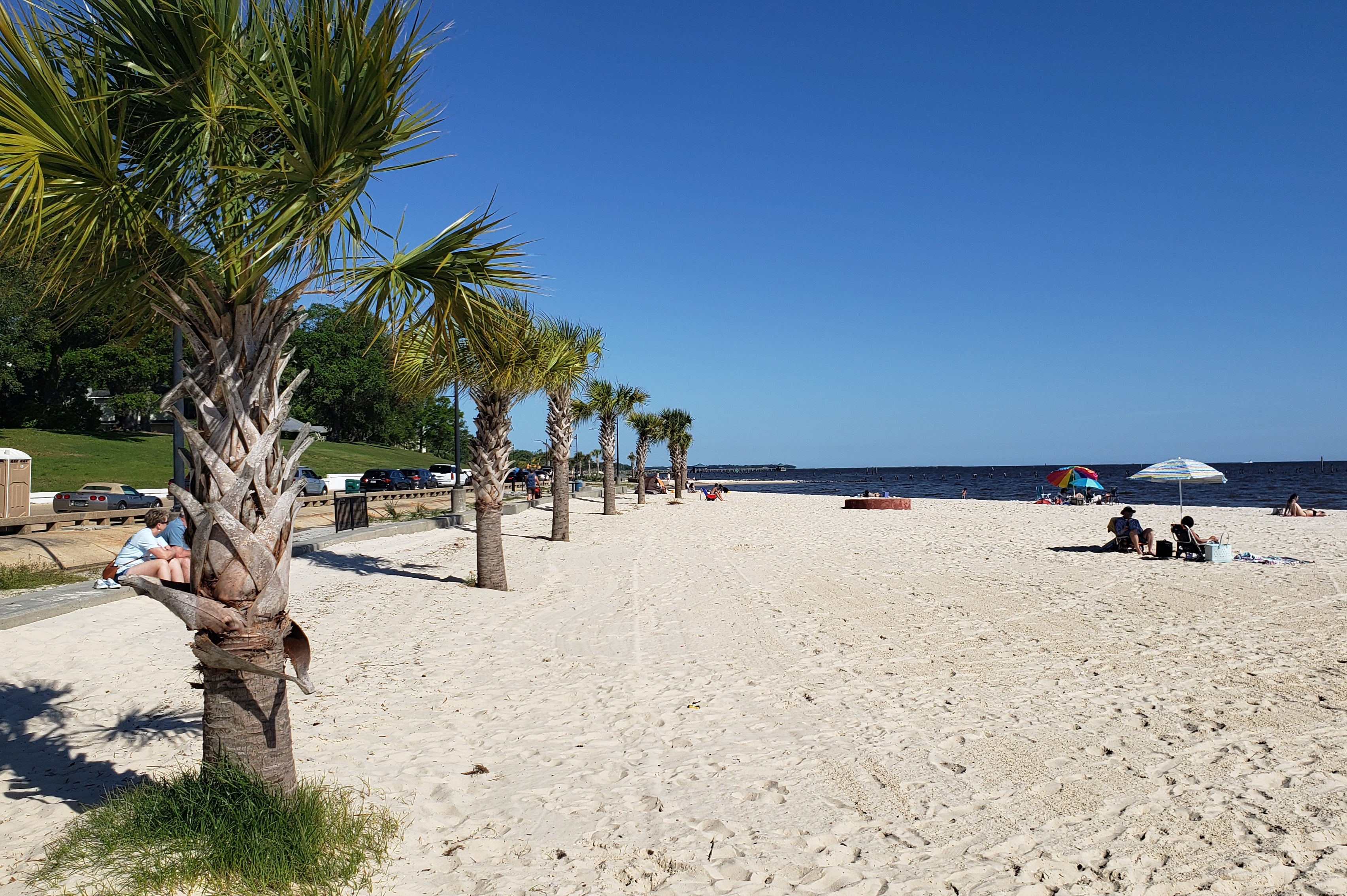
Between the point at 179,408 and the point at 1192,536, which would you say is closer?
the point at 179,408

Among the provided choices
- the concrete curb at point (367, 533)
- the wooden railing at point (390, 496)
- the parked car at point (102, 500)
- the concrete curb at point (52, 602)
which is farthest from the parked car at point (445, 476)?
the concrete curb at point (52, 602)

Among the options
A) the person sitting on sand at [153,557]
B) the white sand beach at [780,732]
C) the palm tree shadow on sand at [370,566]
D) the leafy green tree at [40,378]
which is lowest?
the white sand beach at [780,732]

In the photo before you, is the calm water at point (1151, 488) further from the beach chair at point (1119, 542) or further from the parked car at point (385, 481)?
the parked car at point (385, 481)

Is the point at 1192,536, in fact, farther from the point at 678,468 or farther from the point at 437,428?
the point at 437,428

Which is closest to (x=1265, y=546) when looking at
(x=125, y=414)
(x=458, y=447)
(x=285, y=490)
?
(x=285, y=490)

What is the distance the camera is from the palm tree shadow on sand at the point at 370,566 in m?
13.4

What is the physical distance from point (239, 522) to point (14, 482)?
19977 mm

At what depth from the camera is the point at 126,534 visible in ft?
56.3

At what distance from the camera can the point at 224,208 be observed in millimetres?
3816

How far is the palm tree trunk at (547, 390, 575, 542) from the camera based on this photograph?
1975cm

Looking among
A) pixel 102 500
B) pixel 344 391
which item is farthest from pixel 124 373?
pixel 102 500

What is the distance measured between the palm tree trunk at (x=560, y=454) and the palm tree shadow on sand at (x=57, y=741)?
12.9 m

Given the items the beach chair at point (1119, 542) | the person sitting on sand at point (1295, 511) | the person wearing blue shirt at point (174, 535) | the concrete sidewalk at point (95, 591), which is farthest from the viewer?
the person sitting on sand at point (1295, 511)

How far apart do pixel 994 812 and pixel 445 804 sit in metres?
3.26
